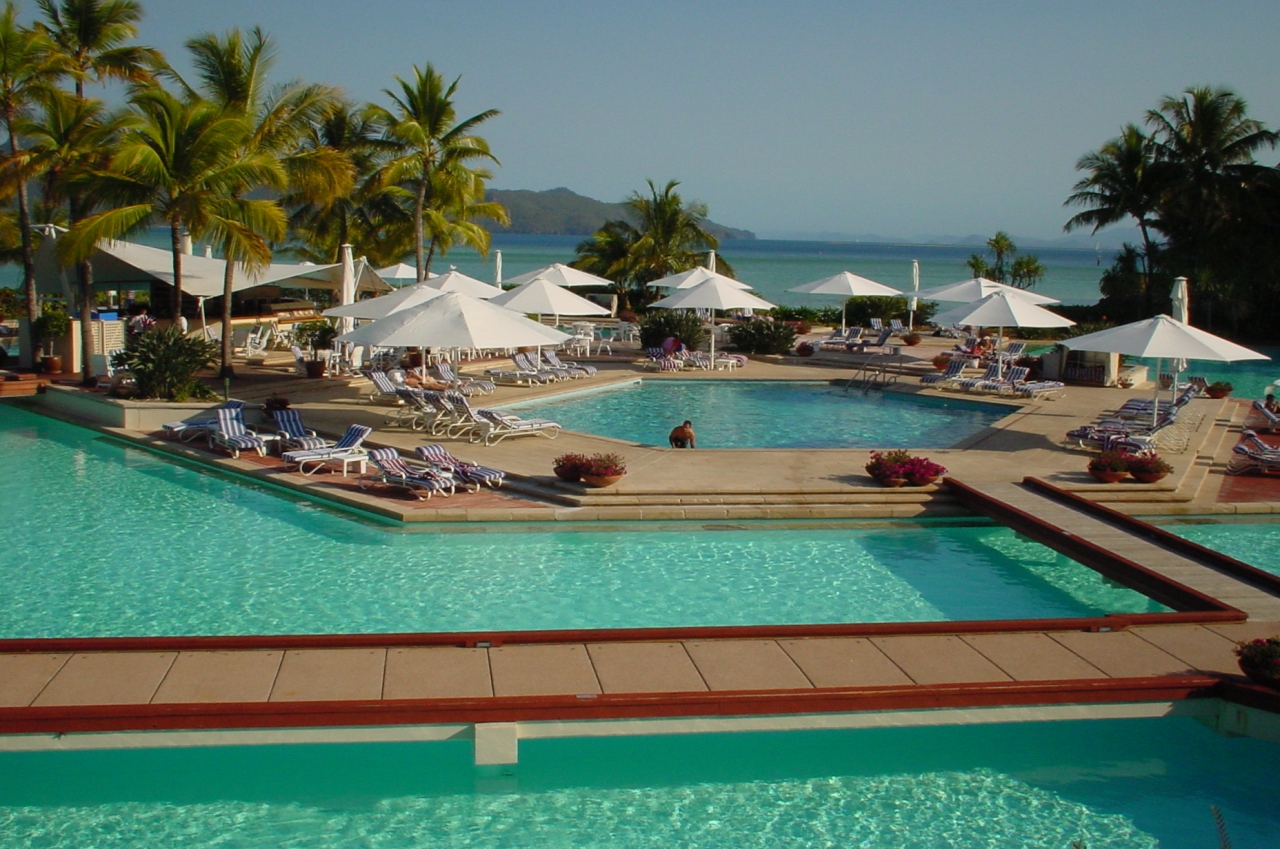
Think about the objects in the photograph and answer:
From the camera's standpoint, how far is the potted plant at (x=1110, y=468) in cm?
1435

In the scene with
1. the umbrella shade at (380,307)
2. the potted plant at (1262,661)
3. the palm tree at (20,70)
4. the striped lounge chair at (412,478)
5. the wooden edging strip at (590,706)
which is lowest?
the wooden edging strip at (590,706)

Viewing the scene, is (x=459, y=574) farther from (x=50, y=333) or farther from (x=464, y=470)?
(x=50, y=333)

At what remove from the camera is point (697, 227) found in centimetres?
3819

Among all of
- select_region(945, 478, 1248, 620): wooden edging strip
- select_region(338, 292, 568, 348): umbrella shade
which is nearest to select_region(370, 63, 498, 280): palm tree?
select_region(338, 292, 568, 348): umbrella shade

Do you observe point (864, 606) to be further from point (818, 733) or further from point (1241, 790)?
point (1241, 790)

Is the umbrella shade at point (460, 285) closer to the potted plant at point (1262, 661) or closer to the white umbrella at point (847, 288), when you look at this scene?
the white umbrella at point (847, 288)

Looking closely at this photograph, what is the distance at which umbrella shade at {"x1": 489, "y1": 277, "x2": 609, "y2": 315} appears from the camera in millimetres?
24469

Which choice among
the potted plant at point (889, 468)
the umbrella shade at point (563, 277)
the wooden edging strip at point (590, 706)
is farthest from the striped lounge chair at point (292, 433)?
the umbrella shade at point (563, 277)

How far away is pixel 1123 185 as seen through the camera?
120ft

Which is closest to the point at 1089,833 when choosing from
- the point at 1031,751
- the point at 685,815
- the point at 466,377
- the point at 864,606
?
the point at 1031,751

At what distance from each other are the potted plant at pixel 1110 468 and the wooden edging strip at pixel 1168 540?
63 cm

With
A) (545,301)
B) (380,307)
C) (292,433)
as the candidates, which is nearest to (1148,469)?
(292,433)

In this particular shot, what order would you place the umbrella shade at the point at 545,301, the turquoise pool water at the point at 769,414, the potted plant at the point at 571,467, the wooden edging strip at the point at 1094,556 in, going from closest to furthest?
1. the wooden edging strip at the point at 1094,556
2. the potted plant at the point at 571,467
3. the turquoise pool water at the point at 769,414
4. the umbrella shade at the point at 545,301

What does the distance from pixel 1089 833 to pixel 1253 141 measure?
114 ft
